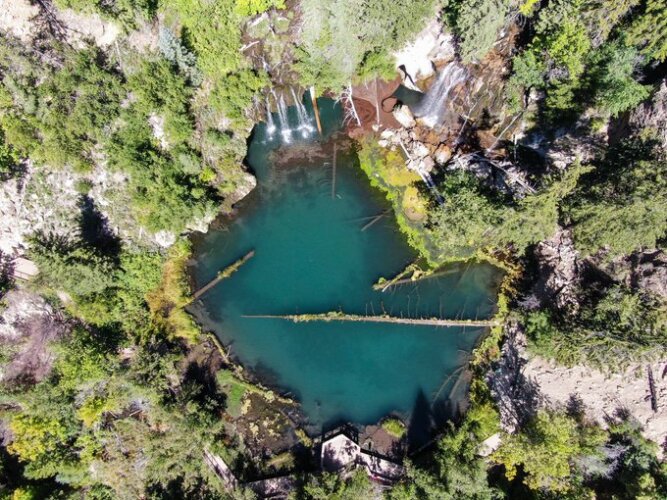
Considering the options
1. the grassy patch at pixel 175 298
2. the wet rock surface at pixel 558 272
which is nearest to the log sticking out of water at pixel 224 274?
the grassy patch at pixel 175 298

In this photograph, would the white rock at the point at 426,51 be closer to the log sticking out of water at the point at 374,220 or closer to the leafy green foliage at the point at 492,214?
the leafy green foliage at the point at 492,214

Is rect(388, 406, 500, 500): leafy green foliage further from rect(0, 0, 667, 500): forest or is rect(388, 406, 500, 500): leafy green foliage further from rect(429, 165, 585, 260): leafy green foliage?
rect(429, 165, 585, 260): leafy green foliage

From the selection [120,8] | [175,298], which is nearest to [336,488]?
[175,298]

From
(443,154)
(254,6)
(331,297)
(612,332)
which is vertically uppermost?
(254,6)

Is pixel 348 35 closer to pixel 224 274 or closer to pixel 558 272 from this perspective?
pixel 224 274

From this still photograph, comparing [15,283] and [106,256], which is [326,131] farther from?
[15,283]

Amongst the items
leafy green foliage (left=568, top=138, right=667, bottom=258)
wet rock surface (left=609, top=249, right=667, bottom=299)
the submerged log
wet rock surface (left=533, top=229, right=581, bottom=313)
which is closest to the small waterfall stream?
the submerged log
